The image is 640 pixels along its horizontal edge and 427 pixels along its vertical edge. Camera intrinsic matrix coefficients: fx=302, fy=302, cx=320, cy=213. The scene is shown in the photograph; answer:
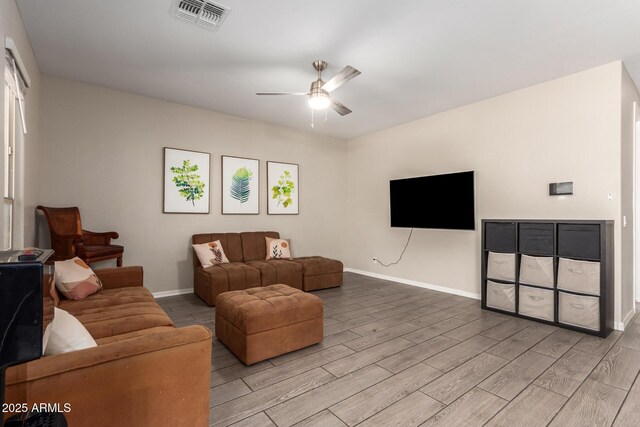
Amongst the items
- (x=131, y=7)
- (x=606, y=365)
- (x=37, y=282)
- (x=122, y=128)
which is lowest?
(x=606, y=365)

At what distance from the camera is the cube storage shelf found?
9.60ft

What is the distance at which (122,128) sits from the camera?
404 centimetres

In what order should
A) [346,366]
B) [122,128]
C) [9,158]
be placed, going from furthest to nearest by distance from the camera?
1. [122,128]
2. [9,158]
3. [346,366]

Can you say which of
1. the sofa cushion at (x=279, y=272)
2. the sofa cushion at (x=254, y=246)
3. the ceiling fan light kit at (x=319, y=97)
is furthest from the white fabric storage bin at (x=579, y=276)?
the sofa cushion at (x=254, y=246)

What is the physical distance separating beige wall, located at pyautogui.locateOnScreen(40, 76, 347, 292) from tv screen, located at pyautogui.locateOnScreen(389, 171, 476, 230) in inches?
80.6

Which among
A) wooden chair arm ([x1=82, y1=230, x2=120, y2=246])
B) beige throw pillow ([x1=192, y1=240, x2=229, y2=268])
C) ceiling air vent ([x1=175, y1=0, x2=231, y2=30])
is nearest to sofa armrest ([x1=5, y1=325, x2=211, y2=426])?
ceiling air vent ([x1=175, y1=0, x2=231, y2=30])

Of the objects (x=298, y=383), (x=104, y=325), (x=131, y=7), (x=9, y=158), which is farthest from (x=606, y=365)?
(x=9, y=158)

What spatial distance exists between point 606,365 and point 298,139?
16.4 feet

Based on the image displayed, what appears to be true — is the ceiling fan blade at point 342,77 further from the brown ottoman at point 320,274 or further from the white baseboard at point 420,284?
the white baseboard at point 420,284

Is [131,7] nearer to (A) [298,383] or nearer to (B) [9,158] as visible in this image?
(B) [9,158]

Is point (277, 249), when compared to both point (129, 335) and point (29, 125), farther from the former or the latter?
point (29, 125)

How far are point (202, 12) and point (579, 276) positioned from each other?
425cm

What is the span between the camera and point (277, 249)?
196 inches

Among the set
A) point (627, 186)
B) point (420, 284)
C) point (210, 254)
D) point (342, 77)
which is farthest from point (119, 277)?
point (627, 186)
